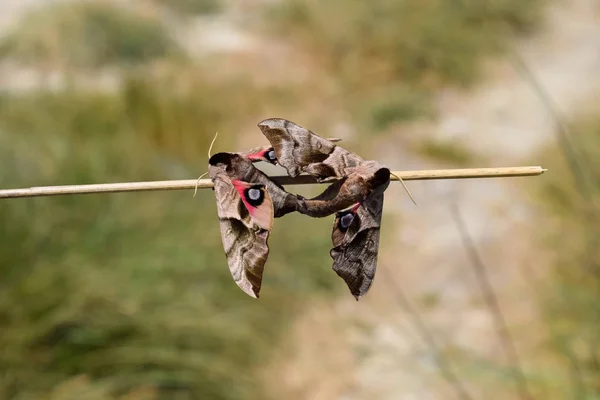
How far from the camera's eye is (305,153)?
1.31 ft

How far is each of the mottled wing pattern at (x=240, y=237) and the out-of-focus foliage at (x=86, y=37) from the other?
371 centimetres

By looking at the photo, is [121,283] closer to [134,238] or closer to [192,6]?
[134,238]

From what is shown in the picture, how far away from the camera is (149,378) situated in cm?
169

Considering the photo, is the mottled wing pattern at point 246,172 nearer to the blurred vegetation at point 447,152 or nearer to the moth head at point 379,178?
the moth head at point 379,178

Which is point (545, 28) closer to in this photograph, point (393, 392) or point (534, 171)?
point (393, 392)

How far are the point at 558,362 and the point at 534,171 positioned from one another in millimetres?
1828

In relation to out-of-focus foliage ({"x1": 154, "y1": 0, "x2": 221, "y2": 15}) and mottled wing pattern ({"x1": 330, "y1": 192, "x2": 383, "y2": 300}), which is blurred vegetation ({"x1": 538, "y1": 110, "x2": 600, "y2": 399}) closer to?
mottled wing pattern ({"x1": 330, "y1": 192, "x2": 383, "y2": 300})

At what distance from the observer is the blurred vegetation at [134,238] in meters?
1.68

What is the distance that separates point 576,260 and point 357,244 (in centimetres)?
225

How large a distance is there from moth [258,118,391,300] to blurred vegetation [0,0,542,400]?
4.42 feet

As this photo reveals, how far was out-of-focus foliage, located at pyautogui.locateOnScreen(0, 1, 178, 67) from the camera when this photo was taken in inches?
149

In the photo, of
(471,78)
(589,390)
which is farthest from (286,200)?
(471,78)

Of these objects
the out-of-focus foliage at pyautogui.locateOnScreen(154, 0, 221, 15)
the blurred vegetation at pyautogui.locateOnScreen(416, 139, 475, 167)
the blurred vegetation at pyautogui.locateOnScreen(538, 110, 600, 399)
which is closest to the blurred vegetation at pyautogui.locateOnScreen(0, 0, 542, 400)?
the blurred vegetation at pyautogui.locateOnScreen(416, 139, 475, 167)

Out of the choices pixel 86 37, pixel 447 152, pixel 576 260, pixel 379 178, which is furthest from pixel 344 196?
pixel 86 37
